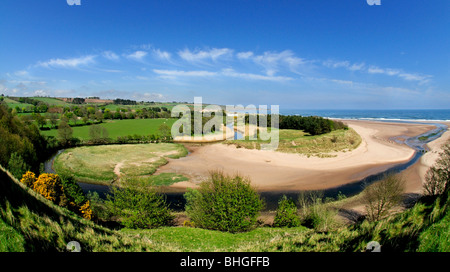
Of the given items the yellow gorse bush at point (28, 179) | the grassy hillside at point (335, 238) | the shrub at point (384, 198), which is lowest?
the shrub at point (384, 198)

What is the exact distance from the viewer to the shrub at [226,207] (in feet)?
46.3

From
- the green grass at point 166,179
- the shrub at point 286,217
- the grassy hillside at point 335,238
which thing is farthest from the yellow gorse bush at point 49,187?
the shrub at point 286,217

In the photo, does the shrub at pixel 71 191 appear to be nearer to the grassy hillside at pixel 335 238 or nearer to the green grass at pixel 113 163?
the green grass at pixel 113 163

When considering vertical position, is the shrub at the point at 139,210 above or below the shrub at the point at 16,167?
below

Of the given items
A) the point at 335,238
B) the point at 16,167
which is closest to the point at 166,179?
the point at 16,167

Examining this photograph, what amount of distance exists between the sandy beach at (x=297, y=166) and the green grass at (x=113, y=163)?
322cm

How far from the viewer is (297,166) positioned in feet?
121

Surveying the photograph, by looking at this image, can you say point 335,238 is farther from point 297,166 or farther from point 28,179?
point 297,166

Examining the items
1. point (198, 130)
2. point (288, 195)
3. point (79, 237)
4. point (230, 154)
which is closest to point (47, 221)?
point (79, 237)

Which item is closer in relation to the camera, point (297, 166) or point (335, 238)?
point (335, 238)

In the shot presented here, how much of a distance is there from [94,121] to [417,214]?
11068cm

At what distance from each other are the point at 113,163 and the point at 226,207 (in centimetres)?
3362
